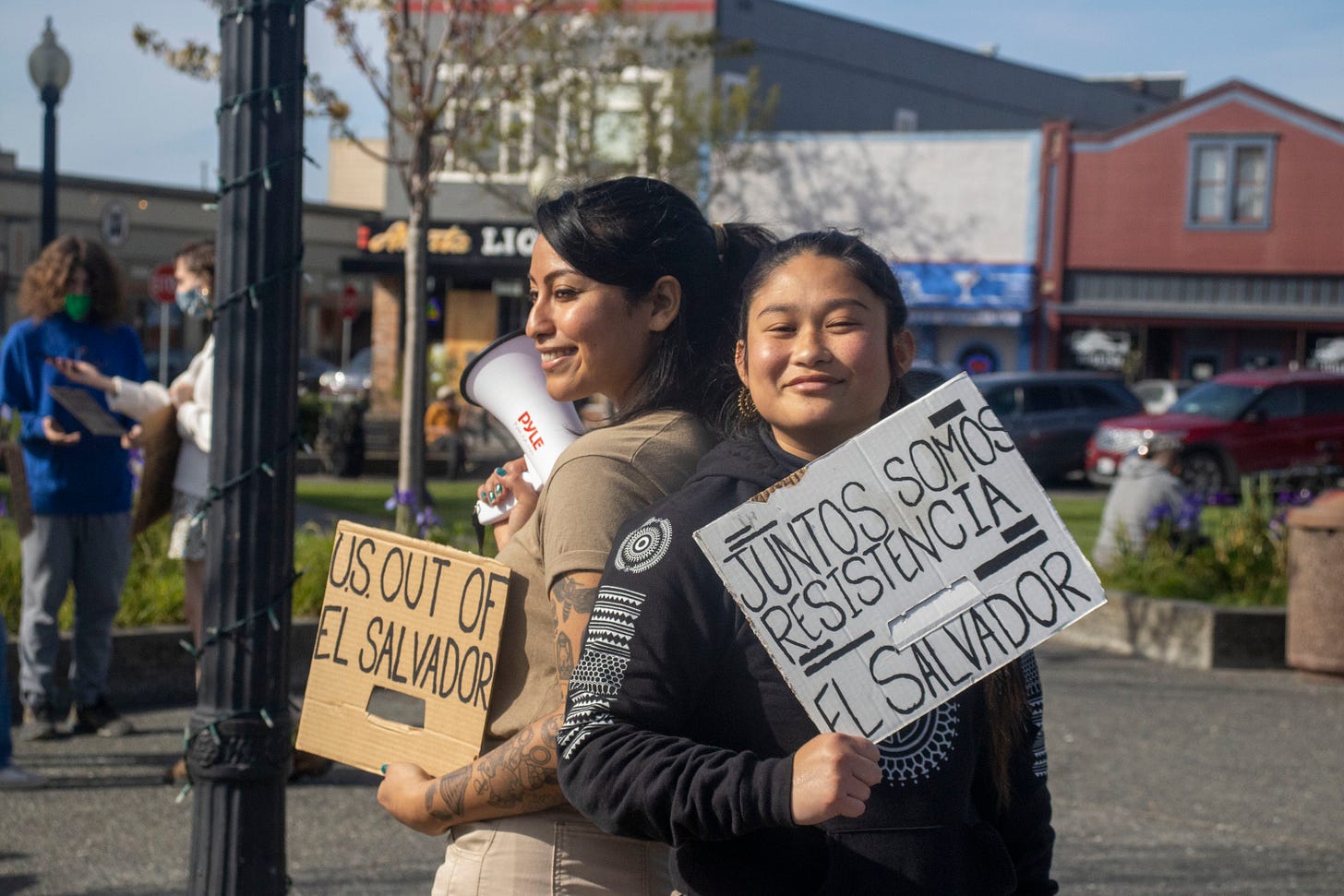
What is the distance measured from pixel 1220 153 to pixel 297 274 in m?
34.2

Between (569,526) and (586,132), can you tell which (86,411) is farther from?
(586,132)

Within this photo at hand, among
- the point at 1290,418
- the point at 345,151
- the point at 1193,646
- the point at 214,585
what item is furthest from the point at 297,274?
the point at 345,151

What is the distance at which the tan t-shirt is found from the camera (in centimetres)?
209

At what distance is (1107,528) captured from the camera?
10758mm

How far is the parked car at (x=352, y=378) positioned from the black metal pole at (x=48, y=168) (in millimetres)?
19449

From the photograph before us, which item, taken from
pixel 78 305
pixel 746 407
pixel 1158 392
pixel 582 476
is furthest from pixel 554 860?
pixel 1158 392

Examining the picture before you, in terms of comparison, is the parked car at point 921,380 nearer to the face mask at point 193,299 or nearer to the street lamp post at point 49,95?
the face mask at point 193,299

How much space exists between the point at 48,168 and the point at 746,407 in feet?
43.6

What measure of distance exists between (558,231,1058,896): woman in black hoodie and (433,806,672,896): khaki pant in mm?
282

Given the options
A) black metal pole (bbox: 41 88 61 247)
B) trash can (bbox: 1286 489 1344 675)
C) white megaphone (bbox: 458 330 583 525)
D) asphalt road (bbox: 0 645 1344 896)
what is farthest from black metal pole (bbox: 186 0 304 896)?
black metal pole (bbox: 41 88 61 247)

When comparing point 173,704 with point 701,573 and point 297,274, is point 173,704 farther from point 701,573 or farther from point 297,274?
point 701,573

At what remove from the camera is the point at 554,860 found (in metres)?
2.21

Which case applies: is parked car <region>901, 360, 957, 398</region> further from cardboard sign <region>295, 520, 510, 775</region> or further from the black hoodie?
cardboard sign <region>295, 520, 510, 775</region>

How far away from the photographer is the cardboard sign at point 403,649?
227 cm
